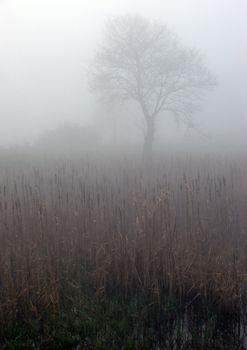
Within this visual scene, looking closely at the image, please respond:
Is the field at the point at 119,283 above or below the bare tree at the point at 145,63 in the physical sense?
below

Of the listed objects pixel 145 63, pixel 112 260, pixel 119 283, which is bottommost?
pixel 119 283

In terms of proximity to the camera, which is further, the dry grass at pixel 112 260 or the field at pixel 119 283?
the dry grass at pixel 112 260

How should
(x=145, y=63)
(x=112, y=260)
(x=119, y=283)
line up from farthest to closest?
(x=145, y=63), (x=112, y=260), (x=119, y=283)

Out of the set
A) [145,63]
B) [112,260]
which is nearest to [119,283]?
[112,260]

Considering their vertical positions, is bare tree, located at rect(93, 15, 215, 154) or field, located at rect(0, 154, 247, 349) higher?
bare tree, located at rect(93, 15, 215, 154)

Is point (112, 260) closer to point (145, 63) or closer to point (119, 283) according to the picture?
point (119, 283)

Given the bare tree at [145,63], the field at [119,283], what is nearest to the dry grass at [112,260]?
the field at [119,283]

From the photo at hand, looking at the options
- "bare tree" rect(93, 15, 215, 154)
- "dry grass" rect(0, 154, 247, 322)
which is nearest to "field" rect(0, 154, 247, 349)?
"dry grass" rect(0, 154, 247, 322)

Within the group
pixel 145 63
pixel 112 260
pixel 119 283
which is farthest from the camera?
pixel 145 63

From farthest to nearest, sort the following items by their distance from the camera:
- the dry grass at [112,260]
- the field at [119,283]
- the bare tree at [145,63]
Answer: the bare tree at [145,63] < the dry grass at [112,260] < the field at [119,283]

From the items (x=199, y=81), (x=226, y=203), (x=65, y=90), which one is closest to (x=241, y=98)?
(x=65, y=90)

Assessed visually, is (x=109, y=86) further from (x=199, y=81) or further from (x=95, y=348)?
(x=95, y=348)

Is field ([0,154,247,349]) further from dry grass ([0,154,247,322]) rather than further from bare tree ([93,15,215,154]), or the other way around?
bare tree ([93,15,215,154])

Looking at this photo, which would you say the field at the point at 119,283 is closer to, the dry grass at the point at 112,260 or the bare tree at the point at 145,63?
the dry grass at the point at 112,260
